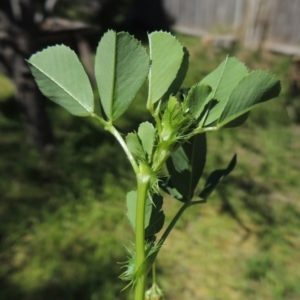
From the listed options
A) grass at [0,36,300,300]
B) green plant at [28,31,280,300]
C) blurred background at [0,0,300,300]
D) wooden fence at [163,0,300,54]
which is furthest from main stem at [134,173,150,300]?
wooden fence at [163,0,300,54]

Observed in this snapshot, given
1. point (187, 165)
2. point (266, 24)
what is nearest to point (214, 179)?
point (187, 165)

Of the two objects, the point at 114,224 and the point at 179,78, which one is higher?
the point at 179,78

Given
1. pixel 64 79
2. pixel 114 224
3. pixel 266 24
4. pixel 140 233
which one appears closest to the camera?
pixel 140 233

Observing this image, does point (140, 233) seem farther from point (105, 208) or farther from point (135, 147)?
point (105, 208)

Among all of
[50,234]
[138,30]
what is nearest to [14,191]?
[50,234]

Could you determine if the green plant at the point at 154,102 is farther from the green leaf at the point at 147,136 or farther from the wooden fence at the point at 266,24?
the wooden fence at the point at 266,24

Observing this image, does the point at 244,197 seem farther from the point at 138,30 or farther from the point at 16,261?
the point at 138,30

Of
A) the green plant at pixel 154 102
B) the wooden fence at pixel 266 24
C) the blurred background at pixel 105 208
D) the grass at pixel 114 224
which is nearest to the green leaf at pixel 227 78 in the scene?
the green plant at pixel 154 102
